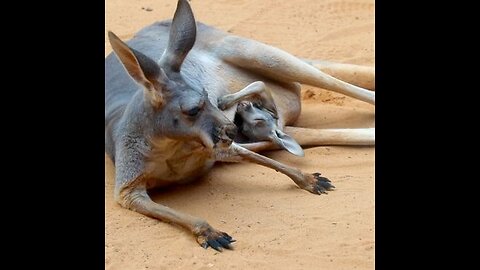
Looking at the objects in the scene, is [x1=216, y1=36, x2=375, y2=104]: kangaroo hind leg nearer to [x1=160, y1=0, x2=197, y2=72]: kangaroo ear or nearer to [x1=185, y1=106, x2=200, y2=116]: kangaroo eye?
[x1=160, y1=0, x2=197, y2=72]: kangaroo ear

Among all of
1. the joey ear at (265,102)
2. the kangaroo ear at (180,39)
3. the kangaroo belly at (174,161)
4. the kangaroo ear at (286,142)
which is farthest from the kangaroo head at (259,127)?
the kangaroo ear at (180,39)

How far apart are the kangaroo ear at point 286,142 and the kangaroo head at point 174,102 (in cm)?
82

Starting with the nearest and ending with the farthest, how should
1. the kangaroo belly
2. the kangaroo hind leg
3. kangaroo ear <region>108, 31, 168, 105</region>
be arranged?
kangaroo ear <region>108, 31, 168, 105</region>
the kangaroo belly
the kangaroo hind leg

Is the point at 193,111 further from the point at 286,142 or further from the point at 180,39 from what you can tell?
the point at 286,142

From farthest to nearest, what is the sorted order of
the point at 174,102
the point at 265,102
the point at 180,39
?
the point at 265,102, the point at 180,39, the point at 174,102

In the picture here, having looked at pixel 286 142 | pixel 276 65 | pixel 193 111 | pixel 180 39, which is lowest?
pixel 286 142

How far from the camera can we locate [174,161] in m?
4.41

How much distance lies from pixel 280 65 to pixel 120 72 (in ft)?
3.12

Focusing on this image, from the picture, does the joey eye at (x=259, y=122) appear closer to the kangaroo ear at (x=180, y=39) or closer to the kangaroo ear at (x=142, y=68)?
the kangaroo ear at (x=180, y=39)

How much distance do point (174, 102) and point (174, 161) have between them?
366mm

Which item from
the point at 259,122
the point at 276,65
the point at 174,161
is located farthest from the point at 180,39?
the point at 276,65

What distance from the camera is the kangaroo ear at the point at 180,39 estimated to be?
14.2 feet

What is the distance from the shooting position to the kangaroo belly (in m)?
4.29

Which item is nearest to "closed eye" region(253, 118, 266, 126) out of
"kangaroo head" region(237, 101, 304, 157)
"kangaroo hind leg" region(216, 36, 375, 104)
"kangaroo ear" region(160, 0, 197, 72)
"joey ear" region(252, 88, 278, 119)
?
"kangaroo head" region(237, 101, 304, 157)
